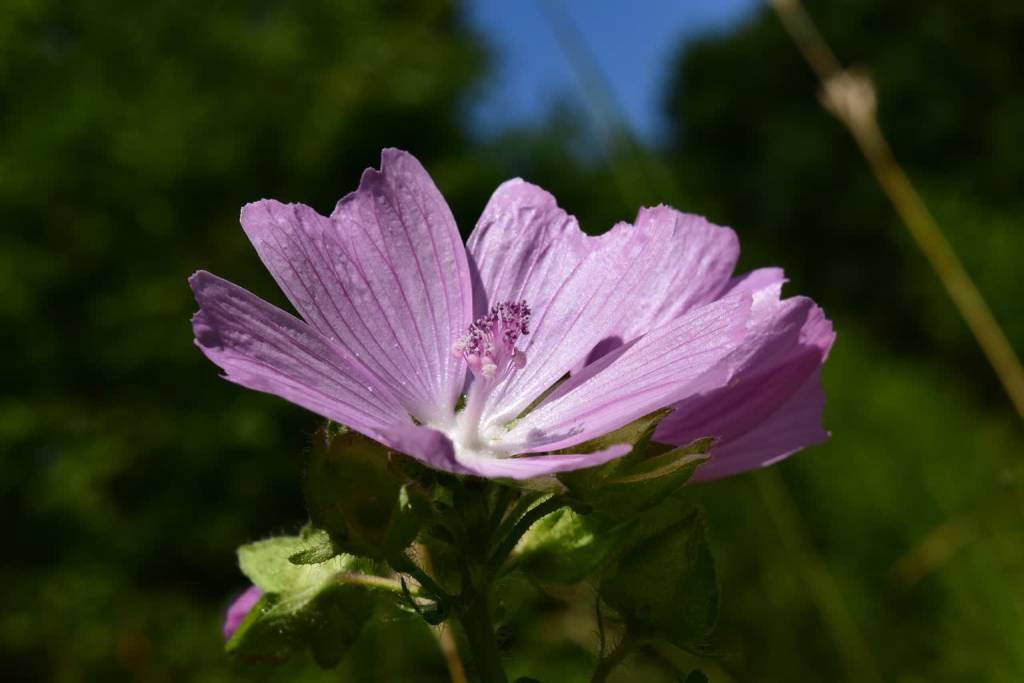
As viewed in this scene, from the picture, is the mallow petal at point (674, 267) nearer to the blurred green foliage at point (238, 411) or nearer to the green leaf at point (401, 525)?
the green leaf at point (401, 525)

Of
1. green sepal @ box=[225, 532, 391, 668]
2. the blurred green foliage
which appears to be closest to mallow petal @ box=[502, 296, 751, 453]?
green sepal @ box=[225, 532, 391, 668]

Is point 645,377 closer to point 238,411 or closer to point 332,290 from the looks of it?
point 332,290

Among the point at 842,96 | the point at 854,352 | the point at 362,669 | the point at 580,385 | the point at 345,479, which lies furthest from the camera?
the point at 854,352

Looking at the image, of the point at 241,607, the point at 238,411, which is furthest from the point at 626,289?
the point at 238,411

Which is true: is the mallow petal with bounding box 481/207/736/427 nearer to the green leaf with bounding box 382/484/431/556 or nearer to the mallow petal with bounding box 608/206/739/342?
the mallow petal with bounding box 608/206/739/342

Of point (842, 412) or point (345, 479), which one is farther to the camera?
point (842, 412)

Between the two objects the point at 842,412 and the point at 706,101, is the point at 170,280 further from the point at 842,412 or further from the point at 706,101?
the point at 706,101

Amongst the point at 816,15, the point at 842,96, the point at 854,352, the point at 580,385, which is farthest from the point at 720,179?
the point at 580,385
